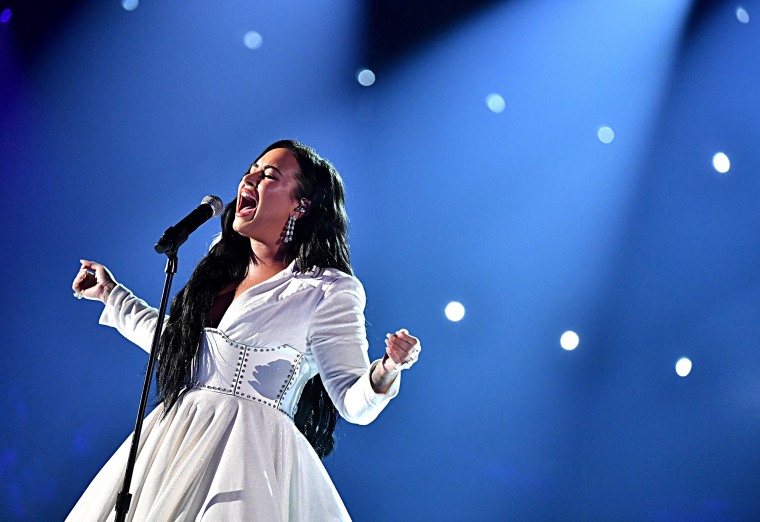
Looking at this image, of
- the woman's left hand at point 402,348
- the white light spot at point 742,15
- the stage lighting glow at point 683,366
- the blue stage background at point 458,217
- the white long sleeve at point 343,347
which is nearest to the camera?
the woman's left hand at point 402,348

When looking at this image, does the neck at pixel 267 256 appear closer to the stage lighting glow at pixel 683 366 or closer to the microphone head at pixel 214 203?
the microphone head at pixel 214 203

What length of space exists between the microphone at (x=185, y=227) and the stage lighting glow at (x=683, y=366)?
7.38ft

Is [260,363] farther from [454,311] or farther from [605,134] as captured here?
[605,134]

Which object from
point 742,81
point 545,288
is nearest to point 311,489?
point 545,288

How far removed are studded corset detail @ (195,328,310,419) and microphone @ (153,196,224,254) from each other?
0.86 feet

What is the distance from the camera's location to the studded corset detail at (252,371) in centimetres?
159

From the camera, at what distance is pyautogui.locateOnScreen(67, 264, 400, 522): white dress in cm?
141

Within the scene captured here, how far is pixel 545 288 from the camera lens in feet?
9.86

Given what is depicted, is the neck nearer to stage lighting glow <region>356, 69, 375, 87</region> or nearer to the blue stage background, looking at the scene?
the blue stage background

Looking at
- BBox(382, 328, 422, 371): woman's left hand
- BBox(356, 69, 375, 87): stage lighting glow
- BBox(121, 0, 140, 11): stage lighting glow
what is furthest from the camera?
BBox(356, 69, 375, 87): stage lighting glow

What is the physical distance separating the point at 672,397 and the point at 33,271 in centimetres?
239

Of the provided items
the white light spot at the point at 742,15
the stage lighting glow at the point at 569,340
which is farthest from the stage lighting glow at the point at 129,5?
the white light spot at the point at 742,15

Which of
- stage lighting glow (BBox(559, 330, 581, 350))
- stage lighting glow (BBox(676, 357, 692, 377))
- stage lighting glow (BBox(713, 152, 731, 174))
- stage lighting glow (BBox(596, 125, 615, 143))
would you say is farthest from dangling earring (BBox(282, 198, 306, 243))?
stage lighting glow (BBox(713, 152, 731, 174))

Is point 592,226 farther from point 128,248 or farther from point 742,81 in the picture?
point 128,248
